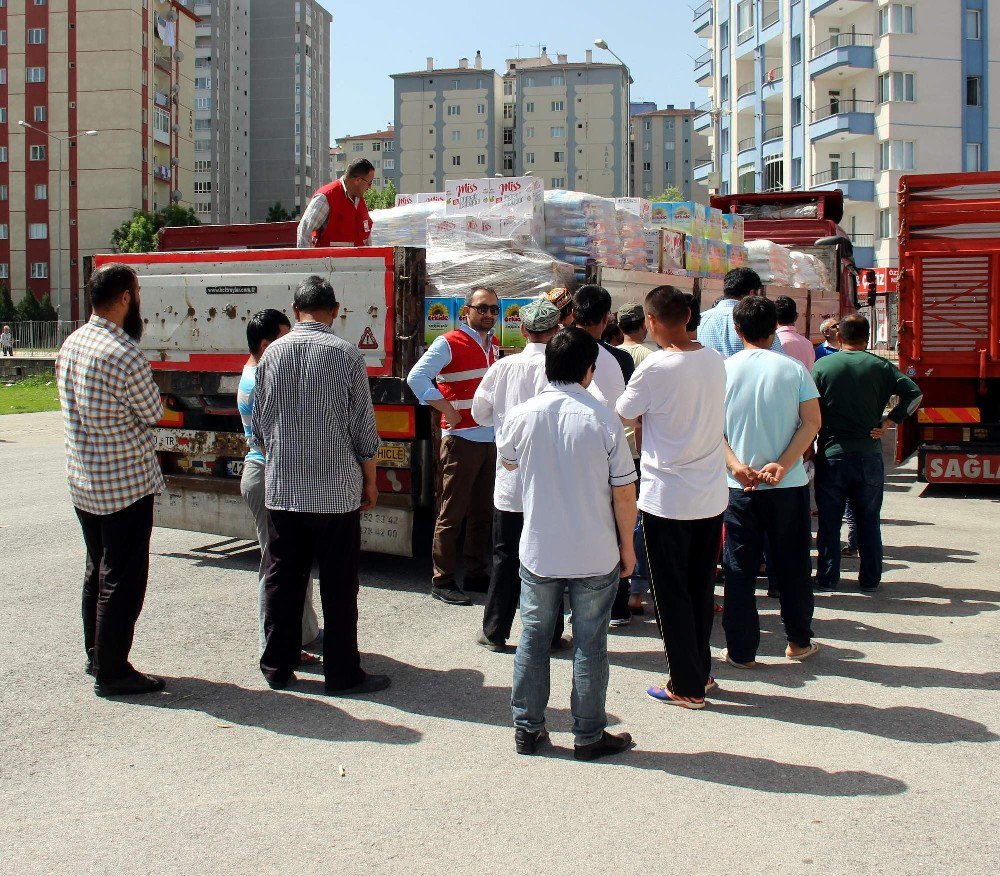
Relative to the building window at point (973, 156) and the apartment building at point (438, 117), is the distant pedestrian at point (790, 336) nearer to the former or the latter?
the building window at point (973, 156)

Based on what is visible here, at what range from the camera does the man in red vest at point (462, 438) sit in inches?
264

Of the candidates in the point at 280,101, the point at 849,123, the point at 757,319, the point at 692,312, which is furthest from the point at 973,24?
the point at 280,101

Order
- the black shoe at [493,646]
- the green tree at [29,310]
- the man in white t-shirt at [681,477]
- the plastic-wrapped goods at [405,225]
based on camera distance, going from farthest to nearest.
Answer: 1. the green tree at [29,310]
2. the plastic-wrapped goods at [405,225]
3. the black shoe at [493,646]
4. the man in white t-shirt at [681,477]

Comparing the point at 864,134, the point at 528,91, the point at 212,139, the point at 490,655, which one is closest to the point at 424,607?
the point at 490,655

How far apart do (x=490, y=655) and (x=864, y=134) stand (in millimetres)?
46172

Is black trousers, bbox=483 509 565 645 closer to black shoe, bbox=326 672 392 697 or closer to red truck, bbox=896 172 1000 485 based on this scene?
black shoe, bbox=326 672 392 697

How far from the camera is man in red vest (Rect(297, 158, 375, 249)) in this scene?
7832 mm

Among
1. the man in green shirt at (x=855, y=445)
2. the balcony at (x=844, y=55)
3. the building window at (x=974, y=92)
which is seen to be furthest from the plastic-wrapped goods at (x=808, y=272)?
the building window at (x=974, y=92)

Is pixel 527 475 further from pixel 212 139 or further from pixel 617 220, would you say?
pixel 212 139

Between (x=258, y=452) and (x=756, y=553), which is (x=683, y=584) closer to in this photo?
(x=756, y=553)

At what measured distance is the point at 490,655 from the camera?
5812 mm

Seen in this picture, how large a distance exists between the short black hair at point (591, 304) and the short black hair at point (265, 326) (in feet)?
5.09

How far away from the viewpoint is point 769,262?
484 inches

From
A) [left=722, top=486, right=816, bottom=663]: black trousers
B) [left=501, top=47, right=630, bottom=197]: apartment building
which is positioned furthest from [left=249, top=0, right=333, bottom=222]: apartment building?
[left=722, top=486, right=816, bottom=663]: black trousers
